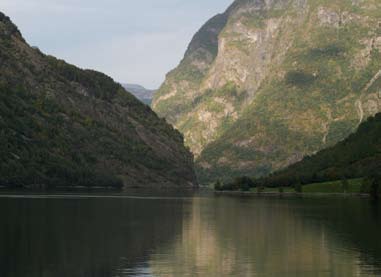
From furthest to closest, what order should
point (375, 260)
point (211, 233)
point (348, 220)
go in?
point (348, 220) → point (211, 233) → point (375, 260)

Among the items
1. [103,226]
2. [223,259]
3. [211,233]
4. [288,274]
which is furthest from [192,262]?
[103,226]

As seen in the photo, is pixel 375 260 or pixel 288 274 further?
pixel 375 260

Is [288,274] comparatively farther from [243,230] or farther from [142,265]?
[243,230]

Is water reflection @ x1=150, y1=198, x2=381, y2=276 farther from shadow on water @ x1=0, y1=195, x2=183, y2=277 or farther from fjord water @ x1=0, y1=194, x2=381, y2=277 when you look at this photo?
shadow on water @ x1=0, y1=195, x2=183, y2=277

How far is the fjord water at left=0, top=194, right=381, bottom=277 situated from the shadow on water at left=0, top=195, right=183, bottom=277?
98 mm

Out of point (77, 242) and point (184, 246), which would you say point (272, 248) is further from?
point (77, 242)

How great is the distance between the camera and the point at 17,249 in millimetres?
81938

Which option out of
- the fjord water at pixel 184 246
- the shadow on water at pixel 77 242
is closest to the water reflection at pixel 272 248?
the fjord water at pixel 184 246

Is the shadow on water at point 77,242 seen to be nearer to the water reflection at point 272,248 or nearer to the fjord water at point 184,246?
the fjord water at point 184,246

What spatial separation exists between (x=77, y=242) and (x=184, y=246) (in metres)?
13.3

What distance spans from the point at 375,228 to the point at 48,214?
60.8 metres

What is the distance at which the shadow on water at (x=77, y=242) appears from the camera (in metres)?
70.4

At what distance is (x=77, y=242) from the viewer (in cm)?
9156

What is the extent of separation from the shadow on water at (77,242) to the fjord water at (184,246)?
0.10 metres
